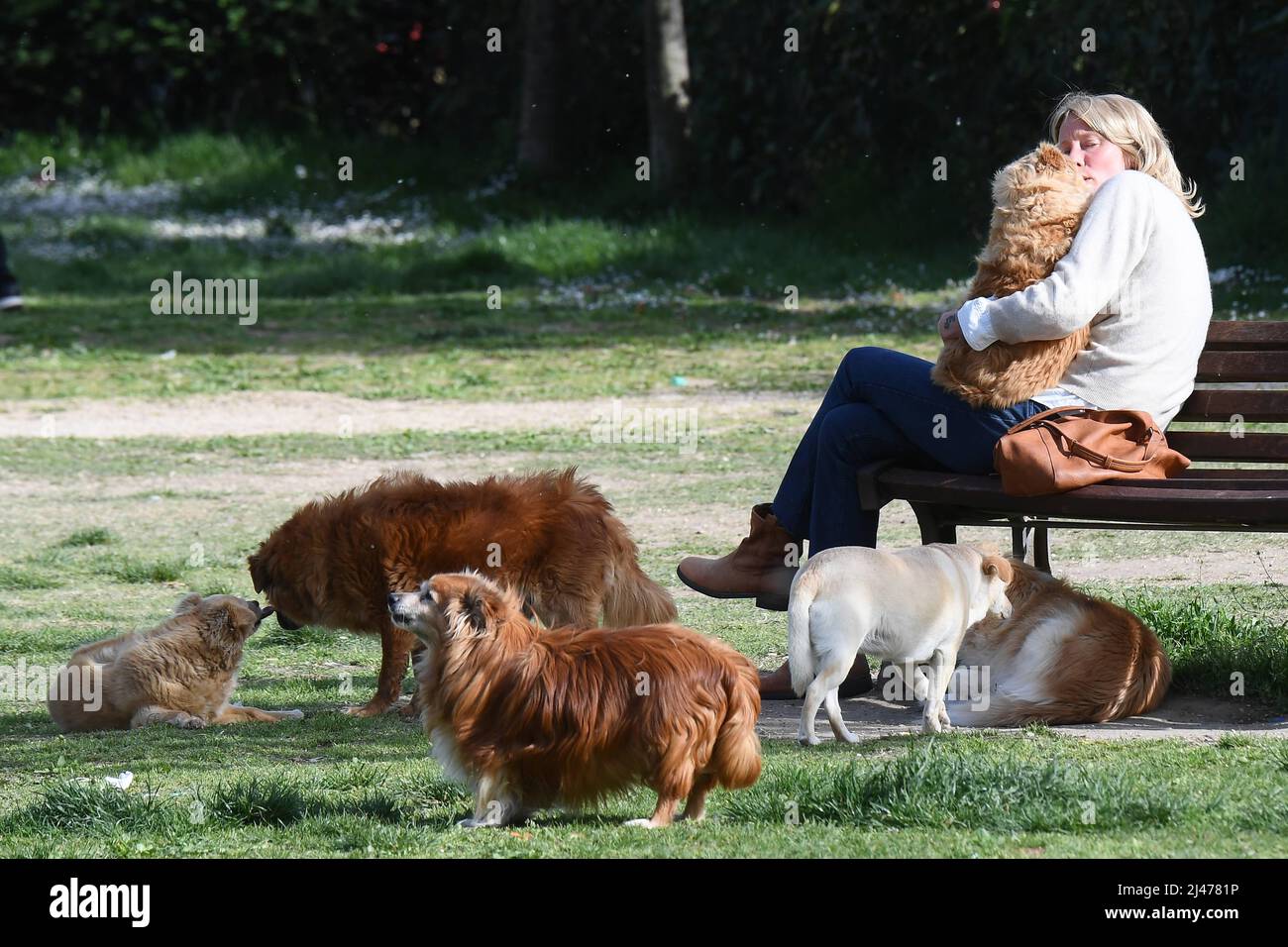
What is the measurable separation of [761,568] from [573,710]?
5.80ft

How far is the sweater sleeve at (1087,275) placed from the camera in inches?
200

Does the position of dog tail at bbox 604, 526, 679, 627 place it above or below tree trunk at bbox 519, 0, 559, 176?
below

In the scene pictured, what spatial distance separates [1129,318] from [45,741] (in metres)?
3.66

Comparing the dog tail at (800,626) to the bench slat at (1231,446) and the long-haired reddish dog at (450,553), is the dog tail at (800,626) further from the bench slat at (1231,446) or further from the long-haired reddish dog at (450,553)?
the bench slat at (1231,446)

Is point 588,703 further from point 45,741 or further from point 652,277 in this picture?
point 652,277

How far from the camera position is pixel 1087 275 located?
5.09 metres

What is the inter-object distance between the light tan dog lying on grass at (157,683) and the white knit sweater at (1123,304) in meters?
2.71

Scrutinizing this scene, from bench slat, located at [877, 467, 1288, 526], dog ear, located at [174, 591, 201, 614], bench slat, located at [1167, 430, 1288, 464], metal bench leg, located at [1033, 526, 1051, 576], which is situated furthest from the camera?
metal bench leg, located at [1033, 526, 1051, 576]

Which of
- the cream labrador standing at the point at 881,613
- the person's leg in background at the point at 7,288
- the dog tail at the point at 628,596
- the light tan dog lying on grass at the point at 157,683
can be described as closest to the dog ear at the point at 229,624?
the light tan dog lying on grass at the point at 157,683

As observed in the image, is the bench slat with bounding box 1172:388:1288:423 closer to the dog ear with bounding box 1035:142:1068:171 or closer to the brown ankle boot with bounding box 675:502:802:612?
the dog ear with bounding box 1035:142:1068:171

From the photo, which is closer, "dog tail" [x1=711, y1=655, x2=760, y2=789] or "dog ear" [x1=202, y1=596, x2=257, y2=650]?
"dog tail" [x1=711, y1=655, x2=760, y2=789]

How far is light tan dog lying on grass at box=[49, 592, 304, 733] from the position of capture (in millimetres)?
5699

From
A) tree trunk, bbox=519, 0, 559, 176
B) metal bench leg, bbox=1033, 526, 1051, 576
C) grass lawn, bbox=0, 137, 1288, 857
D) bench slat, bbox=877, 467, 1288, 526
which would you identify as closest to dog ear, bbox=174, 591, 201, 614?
grass lawn, bbox=0, 137, 1288, 857

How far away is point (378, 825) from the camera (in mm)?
4258
